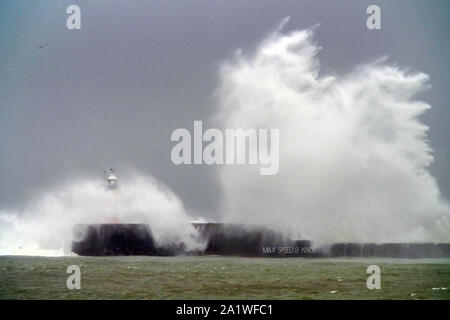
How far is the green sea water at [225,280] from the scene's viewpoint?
103ft

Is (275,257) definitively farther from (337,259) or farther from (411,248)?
(411,248)

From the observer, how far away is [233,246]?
178 feet

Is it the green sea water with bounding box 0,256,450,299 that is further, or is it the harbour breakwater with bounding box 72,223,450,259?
the harbour breakwater with bounding box 72,223,450,259

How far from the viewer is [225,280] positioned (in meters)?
36.2

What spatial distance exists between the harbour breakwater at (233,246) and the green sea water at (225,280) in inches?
198

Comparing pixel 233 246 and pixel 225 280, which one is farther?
pixel 233 246

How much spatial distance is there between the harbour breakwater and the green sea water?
5.03m

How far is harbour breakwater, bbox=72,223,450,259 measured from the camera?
178ft

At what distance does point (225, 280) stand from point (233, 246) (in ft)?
58.7

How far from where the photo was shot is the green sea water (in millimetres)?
31516

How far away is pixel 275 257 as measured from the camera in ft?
174
